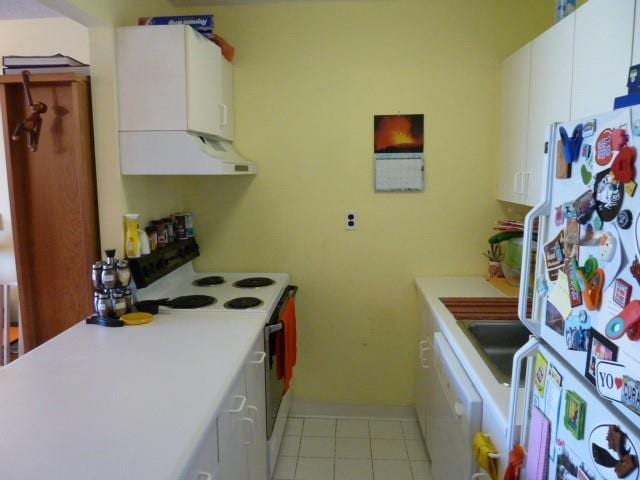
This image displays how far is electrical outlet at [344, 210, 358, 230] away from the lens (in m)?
2.96

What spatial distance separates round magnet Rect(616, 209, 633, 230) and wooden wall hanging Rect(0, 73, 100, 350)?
2044 millimetres

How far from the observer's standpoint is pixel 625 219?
75 cm

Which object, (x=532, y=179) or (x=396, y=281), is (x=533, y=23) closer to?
(x=532, y=179)

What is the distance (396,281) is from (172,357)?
167 centimetres

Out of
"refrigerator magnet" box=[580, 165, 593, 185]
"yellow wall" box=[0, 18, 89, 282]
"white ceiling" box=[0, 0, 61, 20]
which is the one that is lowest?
"refrigerator magnet" box=[580, 165, 593, 185]

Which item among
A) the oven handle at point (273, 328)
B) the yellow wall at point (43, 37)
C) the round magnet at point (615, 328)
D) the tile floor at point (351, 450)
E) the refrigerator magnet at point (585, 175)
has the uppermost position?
the yellow wall at point (43, 37)

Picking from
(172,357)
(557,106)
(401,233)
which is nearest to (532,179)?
(557,106)

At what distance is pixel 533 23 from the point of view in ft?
8.97

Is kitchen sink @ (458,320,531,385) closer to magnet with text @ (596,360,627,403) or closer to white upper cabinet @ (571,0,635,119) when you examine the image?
white upper cabinet @ (571,0,635,119)

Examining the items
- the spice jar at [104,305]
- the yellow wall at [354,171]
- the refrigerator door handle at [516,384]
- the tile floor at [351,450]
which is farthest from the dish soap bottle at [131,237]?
the refrigerator door handle at [516,384]

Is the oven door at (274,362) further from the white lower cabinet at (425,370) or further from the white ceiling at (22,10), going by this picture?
the white ceiling at (22,10)

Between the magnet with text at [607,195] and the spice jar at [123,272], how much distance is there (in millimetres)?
1806

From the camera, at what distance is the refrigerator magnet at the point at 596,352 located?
77cm

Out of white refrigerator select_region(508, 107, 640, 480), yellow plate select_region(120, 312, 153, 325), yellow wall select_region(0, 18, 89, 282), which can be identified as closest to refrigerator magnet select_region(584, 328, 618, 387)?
white refrigerator select_region(508, 107, 640, 480)
